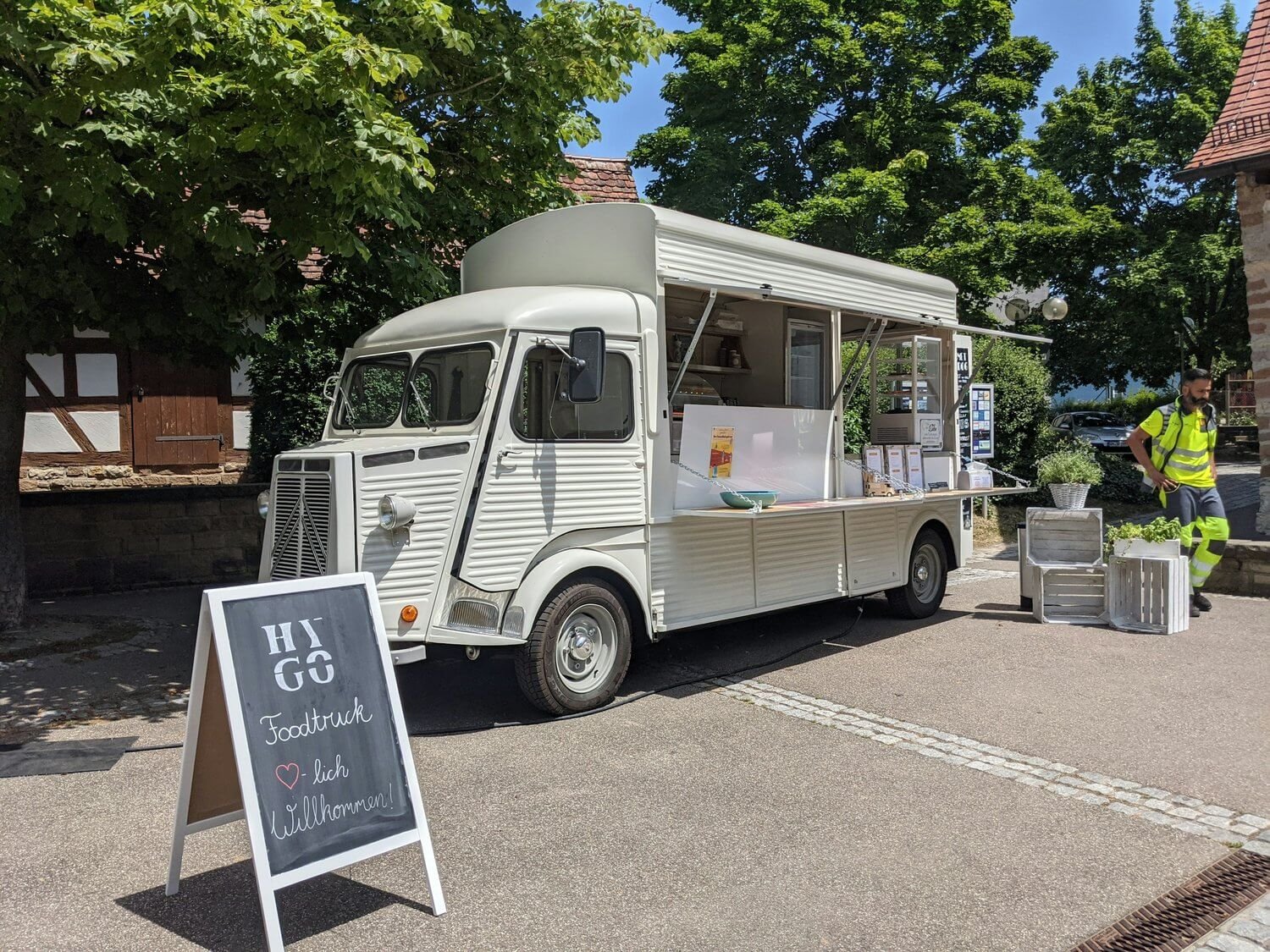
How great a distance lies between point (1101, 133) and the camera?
84.4 feet

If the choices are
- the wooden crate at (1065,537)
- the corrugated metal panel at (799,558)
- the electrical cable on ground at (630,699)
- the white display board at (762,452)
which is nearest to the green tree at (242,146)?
the white display board at (762,452)

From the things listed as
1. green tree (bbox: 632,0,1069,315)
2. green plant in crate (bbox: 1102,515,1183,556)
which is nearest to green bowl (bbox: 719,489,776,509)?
green plant in crate (bbox: 1102,515,1183,556)

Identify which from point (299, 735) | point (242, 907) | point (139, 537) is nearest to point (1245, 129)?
point (299, 735)

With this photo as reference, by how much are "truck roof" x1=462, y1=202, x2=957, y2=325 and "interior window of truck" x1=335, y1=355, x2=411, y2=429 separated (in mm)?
1090

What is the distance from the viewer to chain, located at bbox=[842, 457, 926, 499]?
8227mm

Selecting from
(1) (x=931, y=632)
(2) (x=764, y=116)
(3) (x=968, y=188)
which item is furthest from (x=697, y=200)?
(1) (x=931, y=632)

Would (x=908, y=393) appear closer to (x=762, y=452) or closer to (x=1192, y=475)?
(x=1192, y=475)

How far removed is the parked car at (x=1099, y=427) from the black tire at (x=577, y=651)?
2806 centimetres

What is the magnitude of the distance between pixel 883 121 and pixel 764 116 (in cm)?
294

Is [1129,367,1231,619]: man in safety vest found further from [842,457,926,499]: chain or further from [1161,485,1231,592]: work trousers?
[842,457,926,499]: chain

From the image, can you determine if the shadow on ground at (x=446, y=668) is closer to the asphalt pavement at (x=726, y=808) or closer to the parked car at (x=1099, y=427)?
the asphalt pavement at (x=726, y=808)

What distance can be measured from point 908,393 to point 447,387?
4782 millimetres

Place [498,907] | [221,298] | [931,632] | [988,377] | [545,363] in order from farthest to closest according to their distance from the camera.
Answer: [988,377], [931,632], [221,298], [545,363], [498,907]

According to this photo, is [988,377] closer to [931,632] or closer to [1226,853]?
[931,632]
